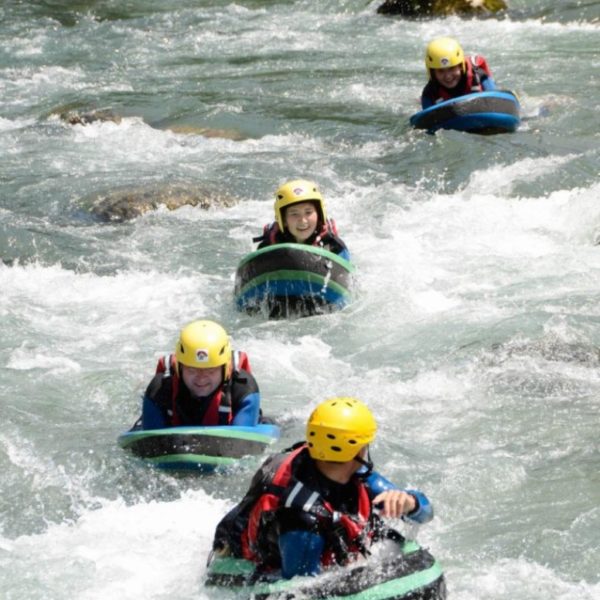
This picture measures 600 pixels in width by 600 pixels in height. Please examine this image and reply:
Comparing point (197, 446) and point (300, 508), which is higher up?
point (300, 508)

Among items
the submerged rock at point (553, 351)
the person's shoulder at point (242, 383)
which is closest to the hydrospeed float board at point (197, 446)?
the person's shoulder at point (242, 383)

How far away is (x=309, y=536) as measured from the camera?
5.75m

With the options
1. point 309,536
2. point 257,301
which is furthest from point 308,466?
point 257,301

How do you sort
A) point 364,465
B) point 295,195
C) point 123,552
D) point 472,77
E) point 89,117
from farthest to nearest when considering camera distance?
point 89,117
point 472,77
point 295,195
point 123,552
point 364,465

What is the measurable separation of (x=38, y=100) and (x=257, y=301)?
8.49m

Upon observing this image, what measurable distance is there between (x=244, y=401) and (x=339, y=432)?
224 cm

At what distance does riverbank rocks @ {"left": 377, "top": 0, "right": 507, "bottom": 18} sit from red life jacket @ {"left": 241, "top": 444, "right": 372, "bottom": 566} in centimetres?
1627

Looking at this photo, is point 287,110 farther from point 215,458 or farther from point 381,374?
point 215,458

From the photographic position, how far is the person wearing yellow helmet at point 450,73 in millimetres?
15164

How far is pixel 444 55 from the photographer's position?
1514 cm

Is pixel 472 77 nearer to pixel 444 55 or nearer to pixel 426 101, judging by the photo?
pixel 444 55

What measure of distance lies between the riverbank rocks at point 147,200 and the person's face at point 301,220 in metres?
2.89

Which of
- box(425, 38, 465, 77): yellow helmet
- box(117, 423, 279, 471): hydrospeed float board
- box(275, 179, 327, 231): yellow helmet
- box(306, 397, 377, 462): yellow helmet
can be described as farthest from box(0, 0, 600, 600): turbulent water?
box(306, 397, 377, 462): yellow helmet

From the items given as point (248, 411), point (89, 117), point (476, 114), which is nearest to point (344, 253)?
point (248, 411)
